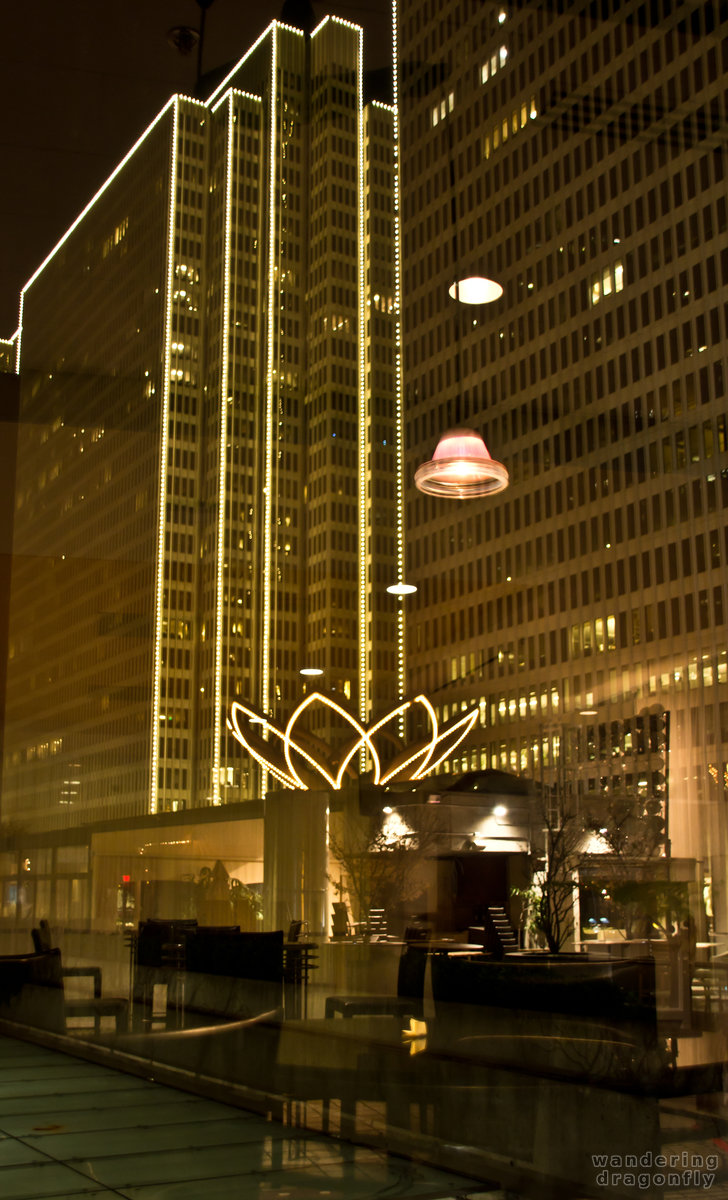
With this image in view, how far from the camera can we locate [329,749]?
13.3 meters

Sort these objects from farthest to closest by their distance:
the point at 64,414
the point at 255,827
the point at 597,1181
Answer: the point at 255,827, the point at 64,414, the point at 597,1181

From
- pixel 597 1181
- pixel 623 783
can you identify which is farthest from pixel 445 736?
pixel 597 1181

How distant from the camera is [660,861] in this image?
3.83 m

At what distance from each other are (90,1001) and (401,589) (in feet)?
10.2

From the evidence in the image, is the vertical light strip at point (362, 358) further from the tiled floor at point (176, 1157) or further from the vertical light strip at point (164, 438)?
the tiled floor at point (176, 1157)

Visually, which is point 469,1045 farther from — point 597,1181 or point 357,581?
point 357,581

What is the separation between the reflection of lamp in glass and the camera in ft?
17.9

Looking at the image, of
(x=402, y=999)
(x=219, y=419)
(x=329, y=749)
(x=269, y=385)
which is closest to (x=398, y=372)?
(x=269, y=385)

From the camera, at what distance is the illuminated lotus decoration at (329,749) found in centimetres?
788

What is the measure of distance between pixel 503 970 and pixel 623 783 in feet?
3.02

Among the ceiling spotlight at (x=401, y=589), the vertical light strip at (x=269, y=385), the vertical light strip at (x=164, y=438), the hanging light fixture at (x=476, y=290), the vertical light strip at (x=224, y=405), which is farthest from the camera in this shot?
the vertical light strip at (x=164, y=438)

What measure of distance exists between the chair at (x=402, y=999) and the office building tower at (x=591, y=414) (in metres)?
0.98

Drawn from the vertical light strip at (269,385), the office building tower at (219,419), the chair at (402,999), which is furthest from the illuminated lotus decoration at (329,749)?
the chair at (402,999)

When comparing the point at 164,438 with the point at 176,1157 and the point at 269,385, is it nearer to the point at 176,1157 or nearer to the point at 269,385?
the point at 269,385
